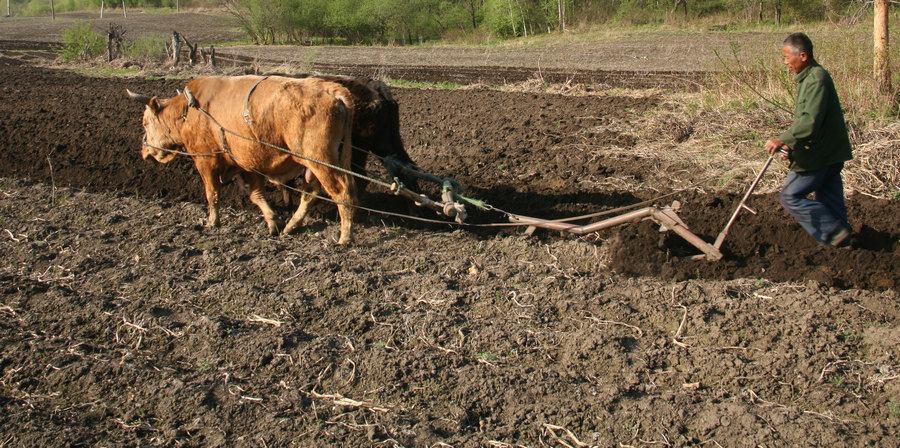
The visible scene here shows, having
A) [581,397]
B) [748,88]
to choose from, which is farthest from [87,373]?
[748,88]

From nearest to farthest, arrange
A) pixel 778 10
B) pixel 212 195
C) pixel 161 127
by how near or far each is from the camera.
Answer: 1. pixel 212 195
2. pixel 161 127
3. pixel 778 10

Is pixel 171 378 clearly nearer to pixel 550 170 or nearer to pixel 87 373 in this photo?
pixel 87 373

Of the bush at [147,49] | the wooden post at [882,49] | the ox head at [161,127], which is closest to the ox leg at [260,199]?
the ox head at [161,127]

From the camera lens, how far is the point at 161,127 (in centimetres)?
900

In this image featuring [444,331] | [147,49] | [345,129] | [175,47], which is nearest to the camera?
[444,331]

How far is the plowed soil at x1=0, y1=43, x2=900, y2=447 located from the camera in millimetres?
4621

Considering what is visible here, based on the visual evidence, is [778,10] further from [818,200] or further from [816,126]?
[816,126]

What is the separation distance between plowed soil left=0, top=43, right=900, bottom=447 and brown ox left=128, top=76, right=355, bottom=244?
0.51 meters

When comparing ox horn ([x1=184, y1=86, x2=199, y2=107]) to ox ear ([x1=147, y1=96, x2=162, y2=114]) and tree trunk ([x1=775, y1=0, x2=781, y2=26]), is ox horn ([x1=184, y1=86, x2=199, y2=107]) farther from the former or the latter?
tree trunk ([x1=775, y1=0, x2=781, y2=26])

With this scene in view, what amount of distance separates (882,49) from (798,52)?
5.61 m

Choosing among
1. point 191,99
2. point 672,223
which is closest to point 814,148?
point 672,223

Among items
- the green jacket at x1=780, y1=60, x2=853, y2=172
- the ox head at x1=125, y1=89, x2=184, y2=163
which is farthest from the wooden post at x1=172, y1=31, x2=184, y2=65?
the green jacket at x1=780, y1=60, x2=853, y2=172

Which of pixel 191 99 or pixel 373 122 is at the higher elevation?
pixel 191 99

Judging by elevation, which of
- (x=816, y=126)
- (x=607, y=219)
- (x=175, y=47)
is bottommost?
(x=607, y=219)
